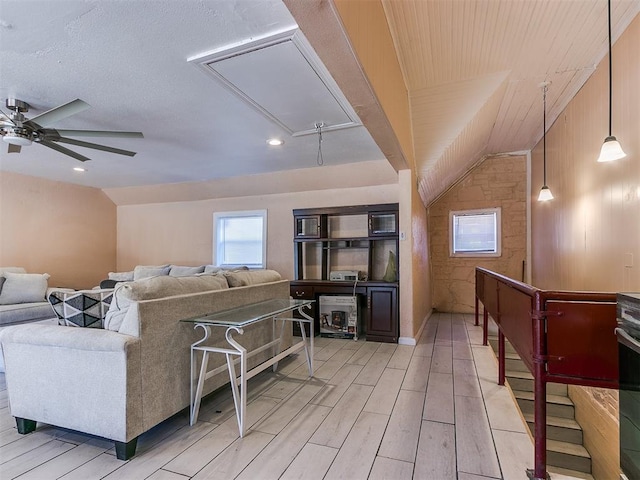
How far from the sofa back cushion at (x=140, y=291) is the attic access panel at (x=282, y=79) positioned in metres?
1.53

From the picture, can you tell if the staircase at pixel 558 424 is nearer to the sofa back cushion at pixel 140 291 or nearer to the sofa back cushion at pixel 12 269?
the sofa back cushion at pixel 140 291

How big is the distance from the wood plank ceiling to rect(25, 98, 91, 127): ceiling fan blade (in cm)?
225

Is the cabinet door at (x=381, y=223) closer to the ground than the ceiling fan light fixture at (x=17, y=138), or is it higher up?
closer to the ground

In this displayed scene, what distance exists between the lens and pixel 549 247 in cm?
493

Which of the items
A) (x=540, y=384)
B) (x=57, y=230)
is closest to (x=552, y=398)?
(x=540, y=384)

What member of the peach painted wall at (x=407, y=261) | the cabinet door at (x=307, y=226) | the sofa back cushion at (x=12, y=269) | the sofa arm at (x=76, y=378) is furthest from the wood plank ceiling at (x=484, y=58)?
the sofa back cushion at (x=12, y=269)

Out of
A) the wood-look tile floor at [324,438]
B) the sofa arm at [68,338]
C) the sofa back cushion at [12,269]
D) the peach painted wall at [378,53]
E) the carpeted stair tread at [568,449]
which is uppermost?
the peach painted wall at [378,53]

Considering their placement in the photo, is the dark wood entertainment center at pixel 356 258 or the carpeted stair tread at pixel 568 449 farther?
the dark wood entertainment center at pixel 356 258

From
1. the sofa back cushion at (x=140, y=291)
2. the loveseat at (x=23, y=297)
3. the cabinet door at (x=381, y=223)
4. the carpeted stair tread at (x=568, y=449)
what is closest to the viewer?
the sofa back cushion at (x=140, y=291)

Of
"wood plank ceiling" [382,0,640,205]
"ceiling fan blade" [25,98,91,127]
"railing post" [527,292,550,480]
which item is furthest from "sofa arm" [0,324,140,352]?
"wood plank ceiling" [382,0,640,205]

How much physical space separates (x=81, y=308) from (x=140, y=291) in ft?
1.38

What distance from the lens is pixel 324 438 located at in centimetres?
205

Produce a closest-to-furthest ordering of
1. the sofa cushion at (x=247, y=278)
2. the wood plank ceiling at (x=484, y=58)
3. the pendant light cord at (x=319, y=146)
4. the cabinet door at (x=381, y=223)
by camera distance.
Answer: the wood plank ceiling at (x=484, y=58)
the sofa cushion at (x=247, y=278)
the pendant light cord at (x=319, y=146)
the cabinet door at (x=381, y=223)

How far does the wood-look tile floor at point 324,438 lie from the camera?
1.75 meters
